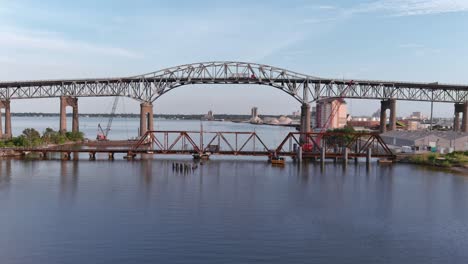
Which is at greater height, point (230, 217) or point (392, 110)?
point (392, 110)

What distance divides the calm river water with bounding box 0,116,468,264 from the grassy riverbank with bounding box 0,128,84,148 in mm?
26583

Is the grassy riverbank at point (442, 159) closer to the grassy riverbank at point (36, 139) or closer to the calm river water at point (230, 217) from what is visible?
the calm river water at point (230, 217)

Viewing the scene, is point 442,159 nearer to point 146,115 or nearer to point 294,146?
point 294,146

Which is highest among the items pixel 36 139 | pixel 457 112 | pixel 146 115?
pixel 457 112

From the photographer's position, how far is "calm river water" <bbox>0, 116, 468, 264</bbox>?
90.7 feet

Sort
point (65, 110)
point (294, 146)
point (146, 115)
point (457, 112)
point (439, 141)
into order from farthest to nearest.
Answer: point (457, 112) → point (65, 110) → point (146, 115) → point (439, 141) → point (294, 146)

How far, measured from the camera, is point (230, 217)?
36.0 m

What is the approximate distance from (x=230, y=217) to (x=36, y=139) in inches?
2672

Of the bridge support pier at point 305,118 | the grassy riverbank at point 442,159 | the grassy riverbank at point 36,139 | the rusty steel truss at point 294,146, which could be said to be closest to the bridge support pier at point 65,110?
the grassy riverbank at point 36,139

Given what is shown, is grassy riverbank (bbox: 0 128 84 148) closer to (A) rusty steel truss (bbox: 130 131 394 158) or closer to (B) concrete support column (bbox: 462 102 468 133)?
(A) rusty steel truss (bbox: 130 131 394 158)

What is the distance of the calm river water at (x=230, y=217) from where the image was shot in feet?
90.7

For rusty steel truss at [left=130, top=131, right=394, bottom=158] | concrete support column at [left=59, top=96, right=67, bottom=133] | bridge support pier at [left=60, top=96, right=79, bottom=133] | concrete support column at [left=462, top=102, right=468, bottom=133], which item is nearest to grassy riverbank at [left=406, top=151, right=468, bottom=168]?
rusty steel truss at [left=130, top=131, right=394, bottom=158]

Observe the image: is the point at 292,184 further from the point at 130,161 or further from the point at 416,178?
the point at 130,161

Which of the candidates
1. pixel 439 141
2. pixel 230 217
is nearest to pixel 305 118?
pixel 439 141
